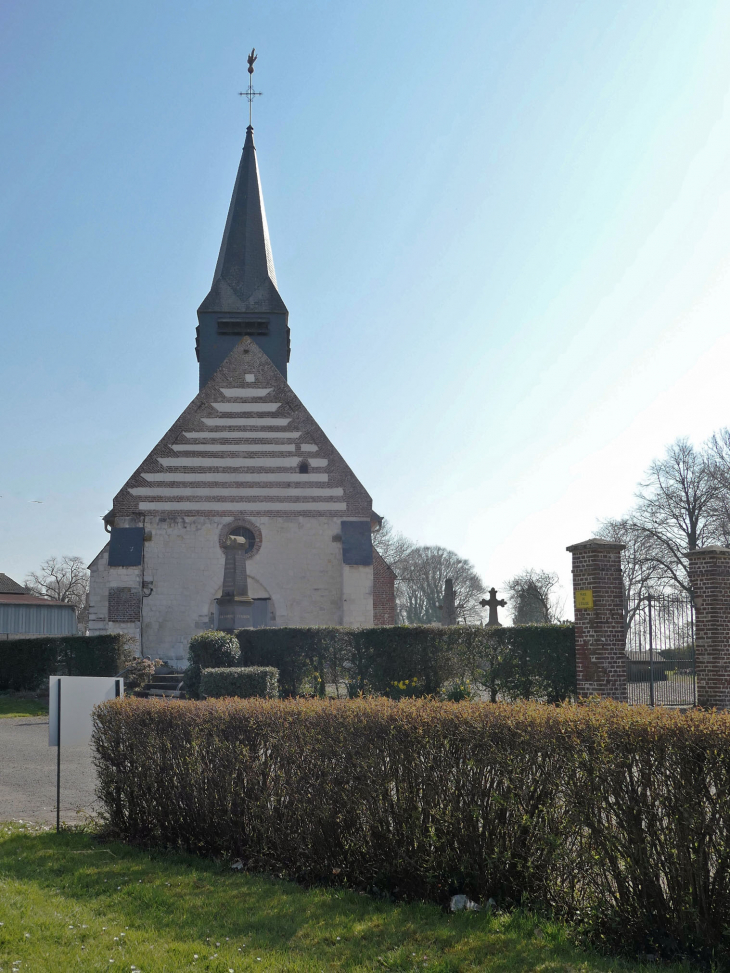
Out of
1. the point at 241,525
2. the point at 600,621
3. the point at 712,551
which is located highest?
the point at 241,525

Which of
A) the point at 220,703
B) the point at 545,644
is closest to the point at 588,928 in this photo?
the point at 220,703

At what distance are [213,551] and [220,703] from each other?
18.3 meters

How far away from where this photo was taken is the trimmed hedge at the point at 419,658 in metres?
12.7

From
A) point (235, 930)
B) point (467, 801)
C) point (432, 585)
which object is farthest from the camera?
point (432, 585)

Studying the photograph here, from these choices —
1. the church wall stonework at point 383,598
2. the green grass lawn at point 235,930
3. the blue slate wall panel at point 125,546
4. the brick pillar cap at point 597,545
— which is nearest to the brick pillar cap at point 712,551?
the brick pillar cap at point 597,545

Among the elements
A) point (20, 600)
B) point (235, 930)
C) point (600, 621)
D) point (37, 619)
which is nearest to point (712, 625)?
point (600, 621)

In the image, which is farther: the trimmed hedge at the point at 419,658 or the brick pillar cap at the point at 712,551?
the trimmed hedge at the point at 419,658

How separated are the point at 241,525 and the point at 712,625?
→ 15.7 meters

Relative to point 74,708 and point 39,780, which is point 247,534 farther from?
point 74,708

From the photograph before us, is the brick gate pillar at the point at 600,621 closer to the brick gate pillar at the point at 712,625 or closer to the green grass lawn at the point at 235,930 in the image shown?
the brick gate pillar at the point at 712,625

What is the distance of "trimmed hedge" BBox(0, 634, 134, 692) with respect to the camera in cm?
1959

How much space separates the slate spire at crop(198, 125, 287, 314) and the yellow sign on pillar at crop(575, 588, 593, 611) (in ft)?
64.4

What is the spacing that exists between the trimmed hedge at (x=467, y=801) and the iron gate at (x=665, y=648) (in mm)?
9287

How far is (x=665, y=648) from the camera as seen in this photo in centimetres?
1456
